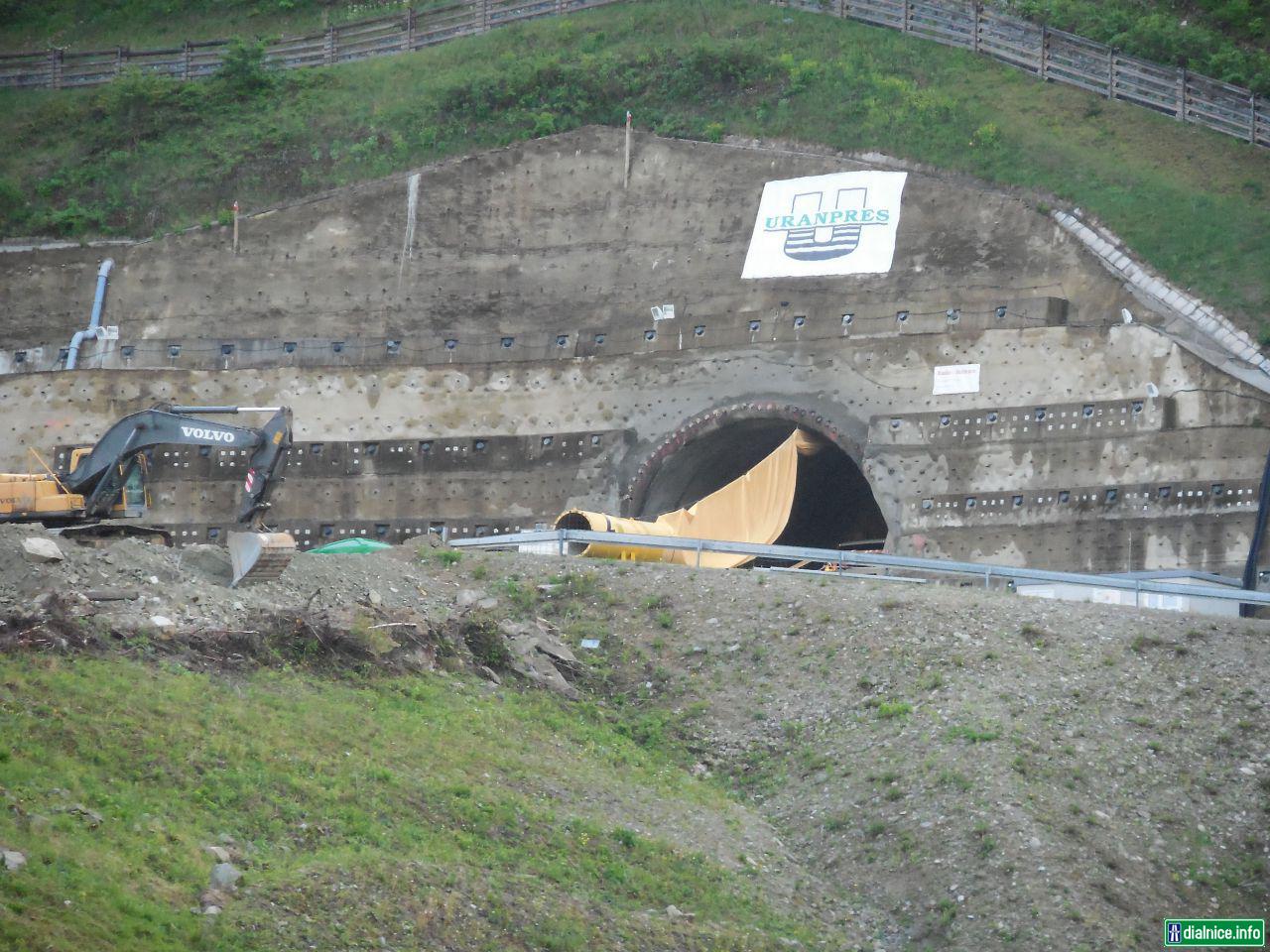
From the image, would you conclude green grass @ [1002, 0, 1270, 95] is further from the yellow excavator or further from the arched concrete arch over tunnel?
the yellow excavator

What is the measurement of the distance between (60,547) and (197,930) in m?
9.17

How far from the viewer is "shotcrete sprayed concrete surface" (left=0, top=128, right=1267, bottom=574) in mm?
36438

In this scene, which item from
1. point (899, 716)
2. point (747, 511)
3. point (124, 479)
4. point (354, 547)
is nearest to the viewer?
point (899, 716)

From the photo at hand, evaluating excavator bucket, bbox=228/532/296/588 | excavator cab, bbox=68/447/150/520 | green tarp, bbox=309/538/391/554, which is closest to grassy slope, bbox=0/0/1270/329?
green tarp, bbox=309/538/391/554

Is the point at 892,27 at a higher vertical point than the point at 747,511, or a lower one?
higher

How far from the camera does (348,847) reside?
17672 mm

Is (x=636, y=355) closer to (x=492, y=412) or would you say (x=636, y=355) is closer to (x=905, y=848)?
(x=492, y=412)

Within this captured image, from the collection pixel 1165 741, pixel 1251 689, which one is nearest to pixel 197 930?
pixel 1165 741

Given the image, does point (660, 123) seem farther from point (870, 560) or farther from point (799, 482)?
point (870, 560)

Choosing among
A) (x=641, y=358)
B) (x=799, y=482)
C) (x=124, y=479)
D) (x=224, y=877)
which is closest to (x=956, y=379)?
(x=799, y=482)

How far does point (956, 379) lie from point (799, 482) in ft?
15.9

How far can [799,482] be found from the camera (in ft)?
135

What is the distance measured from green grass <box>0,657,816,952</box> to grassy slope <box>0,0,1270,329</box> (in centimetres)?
2242

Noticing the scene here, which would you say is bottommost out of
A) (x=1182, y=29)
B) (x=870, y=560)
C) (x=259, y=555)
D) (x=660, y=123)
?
(x=259, y=555)
